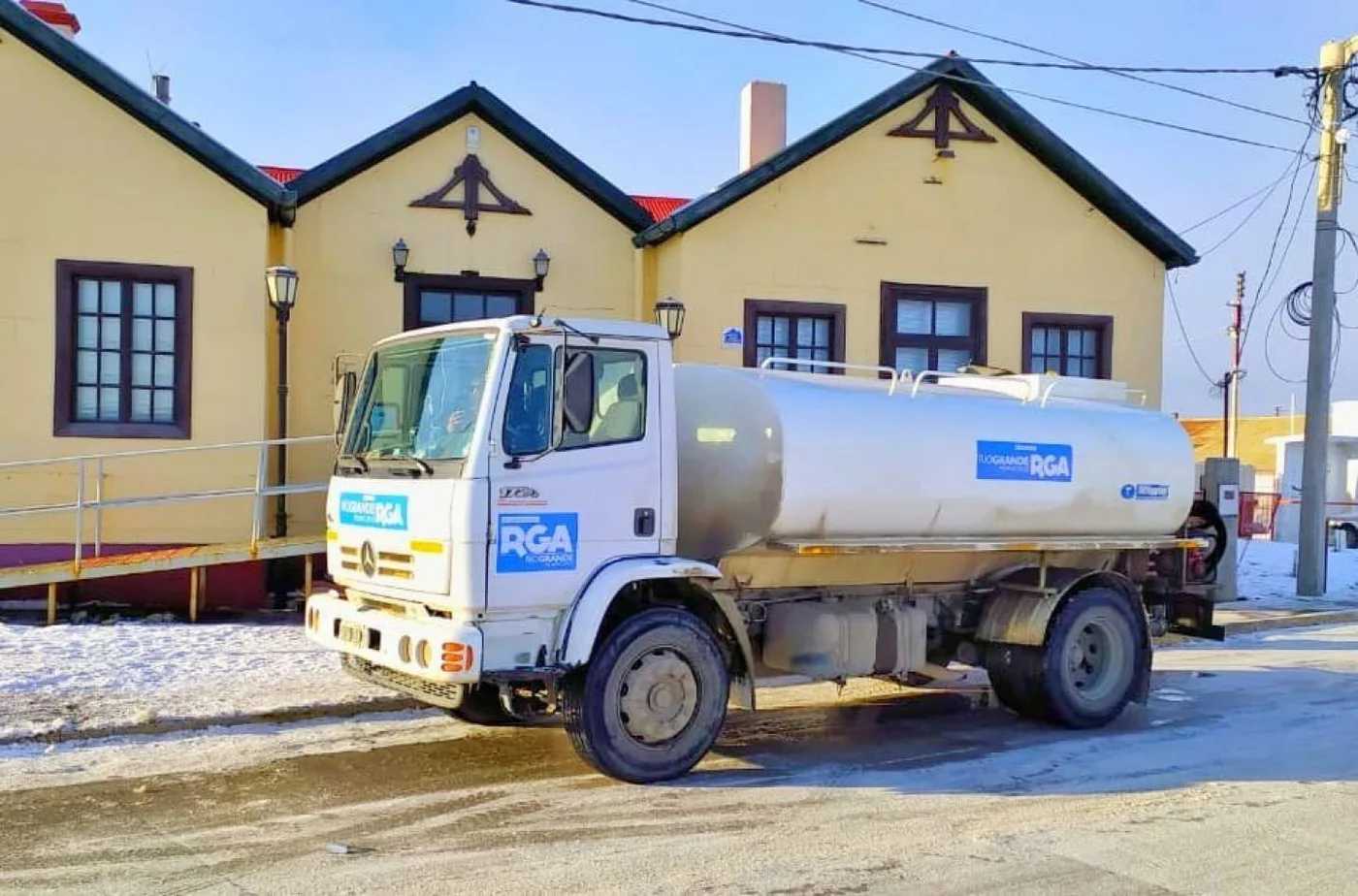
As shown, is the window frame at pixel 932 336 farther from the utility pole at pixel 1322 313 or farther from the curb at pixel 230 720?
the curb at pixel 230 720

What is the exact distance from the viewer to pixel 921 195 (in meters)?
16.0

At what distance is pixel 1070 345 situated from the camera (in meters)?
16.9

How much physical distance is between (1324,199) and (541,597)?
14468mm

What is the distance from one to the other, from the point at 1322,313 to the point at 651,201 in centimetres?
972

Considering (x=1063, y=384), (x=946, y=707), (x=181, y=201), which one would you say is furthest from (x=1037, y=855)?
(x=181, y=201)

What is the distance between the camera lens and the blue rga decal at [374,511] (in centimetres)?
705

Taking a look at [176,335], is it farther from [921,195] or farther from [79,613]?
[921,195]

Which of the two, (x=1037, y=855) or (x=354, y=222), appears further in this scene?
(x=354, y=222)

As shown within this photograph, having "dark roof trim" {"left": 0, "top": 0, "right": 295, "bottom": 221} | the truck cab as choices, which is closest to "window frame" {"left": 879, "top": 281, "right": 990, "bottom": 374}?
"dark roof trim" {"left": 0, "top": 0, "right": 295, "bottom": 221}

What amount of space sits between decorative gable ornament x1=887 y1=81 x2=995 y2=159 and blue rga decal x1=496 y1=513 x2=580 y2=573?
10.6 meters

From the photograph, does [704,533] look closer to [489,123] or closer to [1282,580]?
[489,123]

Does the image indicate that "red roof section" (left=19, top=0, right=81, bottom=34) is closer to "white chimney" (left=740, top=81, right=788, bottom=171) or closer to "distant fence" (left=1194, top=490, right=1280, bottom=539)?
"white chimney" (left=740, top=81, right=788, bottom=171)

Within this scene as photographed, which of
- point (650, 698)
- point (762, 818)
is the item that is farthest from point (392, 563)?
point (762, 818)

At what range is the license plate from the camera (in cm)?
718
